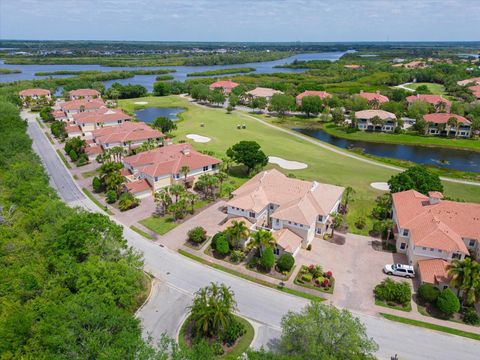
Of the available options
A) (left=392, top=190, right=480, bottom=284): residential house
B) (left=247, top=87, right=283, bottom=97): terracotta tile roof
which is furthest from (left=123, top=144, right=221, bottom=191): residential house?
(left=247, top=87, right=283, bottom=97): terracotta tile roof

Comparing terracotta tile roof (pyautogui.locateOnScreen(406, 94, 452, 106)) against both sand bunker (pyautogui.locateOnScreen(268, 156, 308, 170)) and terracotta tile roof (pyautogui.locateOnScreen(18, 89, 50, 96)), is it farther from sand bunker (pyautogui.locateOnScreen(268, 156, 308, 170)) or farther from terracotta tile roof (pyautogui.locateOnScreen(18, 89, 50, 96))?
terracotta tile roof (pyautogui.locateOnScreen(18, 89, 50, 96))

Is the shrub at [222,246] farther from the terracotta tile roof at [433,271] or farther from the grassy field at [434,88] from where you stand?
the grassy field at [434,88]

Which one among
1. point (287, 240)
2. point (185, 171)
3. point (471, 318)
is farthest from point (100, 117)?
point (471, 318)

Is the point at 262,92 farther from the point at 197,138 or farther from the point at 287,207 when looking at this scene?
the point at 287,207

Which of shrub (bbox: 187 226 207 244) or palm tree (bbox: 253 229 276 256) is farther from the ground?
palm tree (bbox: 253 229 276 256)

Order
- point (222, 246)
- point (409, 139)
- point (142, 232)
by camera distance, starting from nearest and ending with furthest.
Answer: point (222, 246) < point (142, 232) < point (409, 139)

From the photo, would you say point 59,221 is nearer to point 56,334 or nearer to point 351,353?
point 56,334
